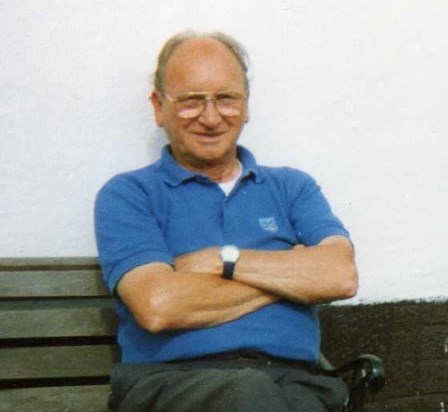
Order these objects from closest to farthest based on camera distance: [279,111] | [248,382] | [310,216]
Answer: [248,382] < [310,216] < [279,111]

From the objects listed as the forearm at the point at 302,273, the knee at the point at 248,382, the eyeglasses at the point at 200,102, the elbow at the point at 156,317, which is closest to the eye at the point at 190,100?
the eyeglasses at the point at 200,102

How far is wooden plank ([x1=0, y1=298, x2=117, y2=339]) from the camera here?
2701 millimetres

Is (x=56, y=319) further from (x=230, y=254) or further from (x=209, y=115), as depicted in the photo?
(x=209, y=115)

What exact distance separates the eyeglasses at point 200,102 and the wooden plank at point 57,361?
85 centimetres

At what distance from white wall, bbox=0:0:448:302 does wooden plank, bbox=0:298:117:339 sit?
281 millimetres

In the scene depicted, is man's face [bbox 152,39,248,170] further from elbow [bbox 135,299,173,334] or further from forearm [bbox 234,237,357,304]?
elbow [bbox 135,299,173,334]

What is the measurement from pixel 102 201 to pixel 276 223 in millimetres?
606

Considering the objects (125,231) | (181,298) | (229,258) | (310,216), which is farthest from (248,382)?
(310,216)

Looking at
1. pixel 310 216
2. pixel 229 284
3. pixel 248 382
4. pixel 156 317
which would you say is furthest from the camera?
pixel 310 216

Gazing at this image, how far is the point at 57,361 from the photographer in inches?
108

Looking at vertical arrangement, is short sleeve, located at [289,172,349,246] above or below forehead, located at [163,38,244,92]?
below

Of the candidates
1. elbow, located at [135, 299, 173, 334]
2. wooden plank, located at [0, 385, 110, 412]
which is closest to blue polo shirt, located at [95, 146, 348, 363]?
elbow, located at [135, 299, 173, 334]

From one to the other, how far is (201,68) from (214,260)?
0.68 m

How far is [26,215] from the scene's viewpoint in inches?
116
